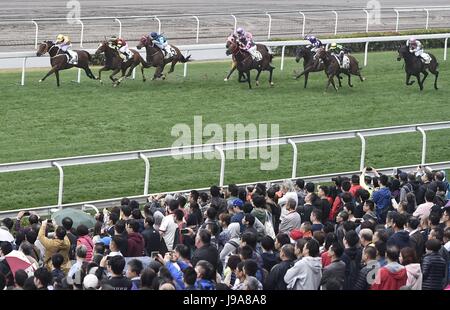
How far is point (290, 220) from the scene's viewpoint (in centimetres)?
1137

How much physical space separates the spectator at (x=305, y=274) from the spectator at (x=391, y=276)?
1.47 feet

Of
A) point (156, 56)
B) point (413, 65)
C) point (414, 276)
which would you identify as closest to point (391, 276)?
point (414, 276)

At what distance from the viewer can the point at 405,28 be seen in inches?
1172

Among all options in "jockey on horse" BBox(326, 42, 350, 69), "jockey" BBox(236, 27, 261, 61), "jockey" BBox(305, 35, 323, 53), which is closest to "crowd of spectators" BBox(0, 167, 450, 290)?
"jockey on horse" BBox(326, 42, 350, 69)

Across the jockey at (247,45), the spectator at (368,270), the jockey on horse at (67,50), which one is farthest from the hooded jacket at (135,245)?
the jockey at (247,45)

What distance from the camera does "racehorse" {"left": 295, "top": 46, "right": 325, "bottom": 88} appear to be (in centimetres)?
2203

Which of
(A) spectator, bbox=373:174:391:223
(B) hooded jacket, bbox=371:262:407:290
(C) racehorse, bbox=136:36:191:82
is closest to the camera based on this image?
(B) hooded jacket, bbox=371:262:407:290

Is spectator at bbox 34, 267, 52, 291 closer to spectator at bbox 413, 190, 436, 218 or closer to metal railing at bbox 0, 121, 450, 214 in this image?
spectator at bbox 413, 190, 436, 218

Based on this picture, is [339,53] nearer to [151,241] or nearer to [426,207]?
[426,207]

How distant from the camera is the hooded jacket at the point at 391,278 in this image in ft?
29.5

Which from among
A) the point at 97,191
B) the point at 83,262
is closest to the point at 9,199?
the point at 97,191
